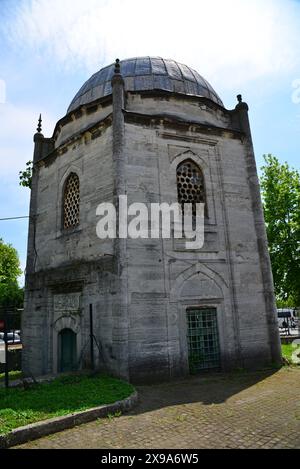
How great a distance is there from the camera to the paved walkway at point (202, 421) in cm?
521

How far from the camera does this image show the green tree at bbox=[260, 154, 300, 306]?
17641mm

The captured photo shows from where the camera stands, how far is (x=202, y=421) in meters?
6.12

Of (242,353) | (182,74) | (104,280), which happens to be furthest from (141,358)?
(182,74)

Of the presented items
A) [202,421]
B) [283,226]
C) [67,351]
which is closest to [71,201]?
[67,351]

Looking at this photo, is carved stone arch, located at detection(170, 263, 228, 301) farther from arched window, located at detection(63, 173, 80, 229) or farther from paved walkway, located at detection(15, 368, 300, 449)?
arched window, located at detection(63, 173, 80, 229)

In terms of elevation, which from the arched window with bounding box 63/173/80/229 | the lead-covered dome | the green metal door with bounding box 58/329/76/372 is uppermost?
the lead-covered dome

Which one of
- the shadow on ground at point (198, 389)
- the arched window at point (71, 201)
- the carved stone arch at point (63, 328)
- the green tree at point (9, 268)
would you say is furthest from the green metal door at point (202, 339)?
the green tree at point (9, 268)

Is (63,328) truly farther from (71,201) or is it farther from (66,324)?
(71,201)

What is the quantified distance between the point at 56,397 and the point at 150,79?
12286 millimetres

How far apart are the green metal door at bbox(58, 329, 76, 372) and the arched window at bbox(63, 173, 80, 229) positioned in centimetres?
390

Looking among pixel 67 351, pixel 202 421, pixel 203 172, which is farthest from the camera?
pixel 203 172

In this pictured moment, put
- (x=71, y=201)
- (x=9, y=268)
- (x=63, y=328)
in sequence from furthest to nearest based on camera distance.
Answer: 1. (x=9, y=268)
2. (x=71, y=201)
3. (x=63, y=328)

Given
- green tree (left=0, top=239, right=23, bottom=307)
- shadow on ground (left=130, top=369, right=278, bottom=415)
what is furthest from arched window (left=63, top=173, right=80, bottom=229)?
green tree (left=0, top=239, right=23, bottom=307)
